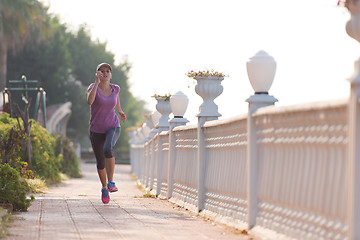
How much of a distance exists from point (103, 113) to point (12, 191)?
6.99ft

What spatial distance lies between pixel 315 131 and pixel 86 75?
50632 mm

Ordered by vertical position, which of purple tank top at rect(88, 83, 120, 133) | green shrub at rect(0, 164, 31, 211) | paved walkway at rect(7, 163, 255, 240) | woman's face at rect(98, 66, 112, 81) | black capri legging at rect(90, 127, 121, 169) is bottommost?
paved walkway at rect(7, 163, 255, 240)

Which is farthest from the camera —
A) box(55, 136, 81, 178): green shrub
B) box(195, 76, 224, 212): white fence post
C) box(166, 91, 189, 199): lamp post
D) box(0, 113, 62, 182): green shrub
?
box(55, 136, 81, 178): green shrub

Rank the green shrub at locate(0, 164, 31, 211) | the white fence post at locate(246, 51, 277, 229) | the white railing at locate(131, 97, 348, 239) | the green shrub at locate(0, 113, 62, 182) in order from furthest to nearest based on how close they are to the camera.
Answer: the green shrub at locate(0, 113, 62, 182) → the green shrub at locate(0, 164, 31, 211) → the white fence post at locate(246, 51, 277, 229) → the white railing at locate(131, 97, 348, 239)

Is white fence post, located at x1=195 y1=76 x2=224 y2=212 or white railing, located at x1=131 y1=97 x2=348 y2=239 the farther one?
white fence post, located at x1=195 y1=76 x2=224 y2=212

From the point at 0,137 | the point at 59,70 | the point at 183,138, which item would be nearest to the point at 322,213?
the point at 183,138

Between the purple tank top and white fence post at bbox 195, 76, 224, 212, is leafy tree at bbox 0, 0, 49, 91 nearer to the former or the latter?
the purple tank top

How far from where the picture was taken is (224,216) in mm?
8102

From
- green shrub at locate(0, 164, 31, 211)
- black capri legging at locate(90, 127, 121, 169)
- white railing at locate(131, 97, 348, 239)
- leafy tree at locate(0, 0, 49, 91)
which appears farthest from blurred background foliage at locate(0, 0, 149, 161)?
white railing at locate(131, 97, 348, 239)

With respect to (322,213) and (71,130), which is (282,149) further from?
(71,130)

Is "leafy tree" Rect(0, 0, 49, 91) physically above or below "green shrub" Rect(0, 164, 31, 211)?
above

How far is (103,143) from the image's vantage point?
35.3ft

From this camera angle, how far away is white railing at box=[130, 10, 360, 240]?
4.95m

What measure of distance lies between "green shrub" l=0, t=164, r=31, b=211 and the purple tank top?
1.78 m
